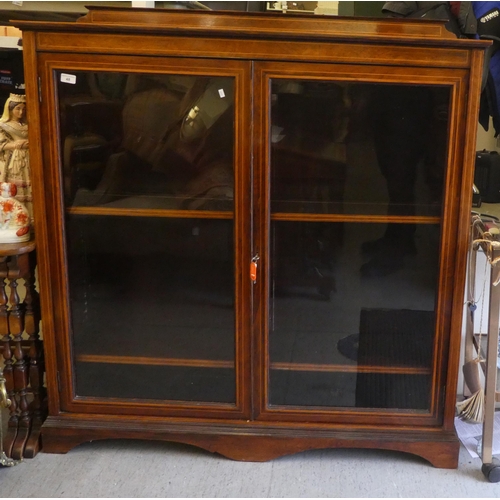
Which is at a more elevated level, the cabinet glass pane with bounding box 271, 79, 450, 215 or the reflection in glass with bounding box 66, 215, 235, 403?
the cabinet glass pane with bounding box 271, 79, 450, 215

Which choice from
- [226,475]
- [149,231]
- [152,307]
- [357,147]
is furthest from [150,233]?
[226,475]

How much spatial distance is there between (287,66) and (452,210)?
Answer: 617mm

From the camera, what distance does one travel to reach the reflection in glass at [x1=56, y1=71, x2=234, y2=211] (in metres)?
1.55

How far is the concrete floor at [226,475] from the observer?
62.9 inches

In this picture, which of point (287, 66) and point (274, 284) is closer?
point (287, 66)

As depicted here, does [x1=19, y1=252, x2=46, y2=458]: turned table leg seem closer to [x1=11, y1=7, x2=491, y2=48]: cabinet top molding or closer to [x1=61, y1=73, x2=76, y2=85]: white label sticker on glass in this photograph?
[x1=61, y1=73, x2=76, y2=85]: white label sticker on glass

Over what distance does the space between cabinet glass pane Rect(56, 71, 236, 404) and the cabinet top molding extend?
13cm

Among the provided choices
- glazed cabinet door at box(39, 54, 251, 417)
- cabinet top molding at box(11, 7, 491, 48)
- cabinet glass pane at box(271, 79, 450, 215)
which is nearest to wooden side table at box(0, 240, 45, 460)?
glazed cabinet door at box(39, 54, 251, 417)

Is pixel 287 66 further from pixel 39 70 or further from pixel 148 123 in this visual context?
pixel 39 70

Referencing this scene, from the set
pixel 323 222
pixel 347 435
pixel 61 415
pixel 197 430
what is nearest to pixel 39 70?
pixel 323 222

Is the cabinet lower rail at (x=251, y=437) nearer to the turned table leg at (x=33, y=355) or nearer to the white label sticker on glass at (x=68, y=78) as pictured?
the turned table leg at (x=33, y=355)

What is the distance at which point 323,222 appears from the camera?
1643mm

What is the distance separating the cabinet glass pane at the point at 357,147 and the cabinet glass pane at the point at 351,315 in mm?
75

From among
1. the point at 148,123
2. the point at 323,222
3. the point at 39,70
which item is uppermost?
the point at 39,70
